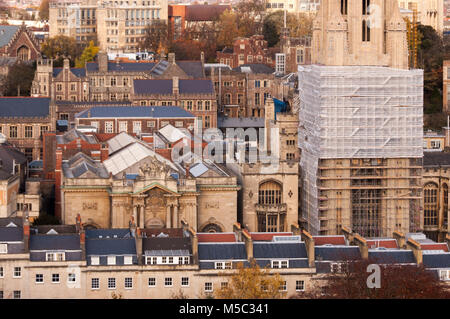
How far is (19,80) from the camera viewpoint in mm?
174375

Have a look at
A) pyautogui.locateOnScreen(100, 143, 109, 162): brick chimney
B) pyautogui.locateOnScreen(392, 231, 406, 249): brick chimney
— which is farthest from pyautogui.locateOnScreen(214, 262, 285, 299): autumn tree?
pyautogui.locateOnScreen(100, 143, 109, 162): brick chimney

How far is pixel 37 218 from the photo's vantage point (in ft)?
348

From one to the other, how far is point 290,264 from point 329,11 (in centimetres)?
2823

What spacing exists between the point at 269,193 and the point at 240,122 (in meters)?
42.0

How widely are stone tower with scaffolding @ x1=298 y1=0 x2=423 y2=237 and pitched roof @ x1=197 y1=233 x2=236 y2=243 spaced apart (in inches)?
560

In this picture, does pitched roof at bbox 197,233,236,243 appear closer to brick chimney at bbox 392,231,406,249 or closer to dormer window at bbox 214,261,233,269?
dormer window at bbox 214,261,233,269

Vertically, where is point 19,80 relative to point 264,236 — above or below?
above

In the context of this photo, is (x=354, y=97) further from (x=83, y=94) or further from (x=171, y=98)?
(x=83, y=94)

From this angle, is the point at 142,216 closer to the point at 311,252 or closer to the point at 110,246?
the point at 110,246

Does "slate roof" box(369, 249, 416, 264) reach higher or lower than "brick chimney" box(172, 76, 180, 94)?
lower

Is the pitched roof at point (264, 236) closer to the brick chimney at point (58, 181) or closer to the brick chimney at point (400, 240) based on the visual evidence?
the brick chimney at point (400, 240)

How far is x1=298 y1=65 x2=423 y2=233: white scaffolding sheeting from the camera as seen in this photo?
107750 mm

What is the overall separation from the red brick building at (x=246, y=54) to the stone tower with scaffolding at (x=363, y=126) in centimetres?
7431

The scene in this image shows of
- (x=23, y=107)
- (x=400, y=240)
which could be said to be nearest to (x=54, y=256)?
(x=400, y=240)
